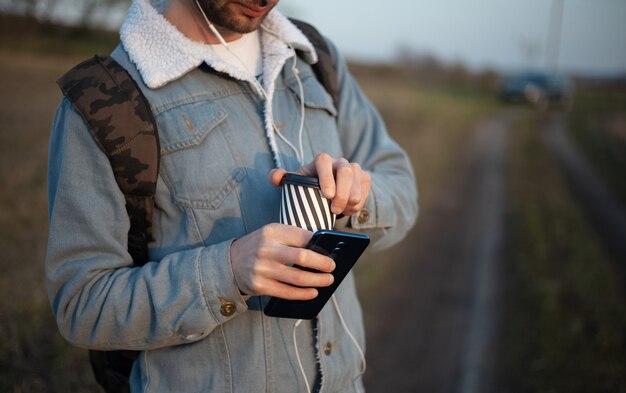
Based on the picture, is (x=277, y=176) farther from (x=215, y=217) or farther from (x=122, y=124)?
(x=122, y=124)

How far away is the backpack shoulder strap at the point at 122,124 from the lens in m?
1.22

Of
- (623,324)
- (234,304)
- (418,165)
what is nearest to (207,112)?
(234,304)

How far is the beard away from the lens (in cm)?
136

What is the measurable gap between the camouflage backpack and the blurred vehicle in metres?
22.8

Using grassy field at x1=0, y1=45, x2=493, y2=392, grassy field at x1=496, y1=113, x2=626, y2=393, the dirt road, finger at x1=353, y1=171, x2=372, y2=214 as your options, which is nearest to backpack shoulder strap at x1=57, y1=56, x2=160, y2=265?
finger at x1=353, y1=171, x2=372, y2=214

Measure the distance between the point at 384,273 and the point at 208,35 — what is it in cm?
425

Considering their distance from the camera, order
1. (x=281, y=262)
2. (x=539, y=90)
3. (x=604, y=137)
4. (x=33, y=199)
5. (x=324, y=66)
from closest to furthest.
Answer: (x=281, y=262) < (x=324, y=66) < (x=33, y=199) < (x=604, y=137) < (x=539, y=90)

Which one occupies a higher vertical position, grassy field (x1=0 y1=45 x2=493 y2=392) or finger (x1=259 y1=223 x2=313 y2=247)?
finger (x1=259 y1=223 x2=313 y2=247)

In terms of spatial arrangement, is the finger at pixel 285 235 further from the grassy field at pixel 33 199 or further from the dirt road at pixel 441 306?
the dirt road at pixel 441 306

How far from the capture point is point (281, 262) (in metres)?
1.13

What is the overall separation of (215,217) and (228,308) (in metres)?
0.23

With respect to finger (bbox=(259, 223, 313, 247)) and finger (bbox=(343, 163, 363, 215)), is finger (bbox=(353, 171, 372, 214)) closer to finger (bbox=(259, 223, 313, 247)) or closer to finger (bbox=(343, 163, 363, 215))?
finger (bbox=(343, 163, 363, 215))

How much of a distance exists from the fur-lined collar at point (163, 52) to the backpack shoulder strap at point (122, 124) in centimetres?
8

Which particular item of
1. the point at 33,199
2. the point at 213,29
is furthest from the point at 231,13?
the point at 33,199
